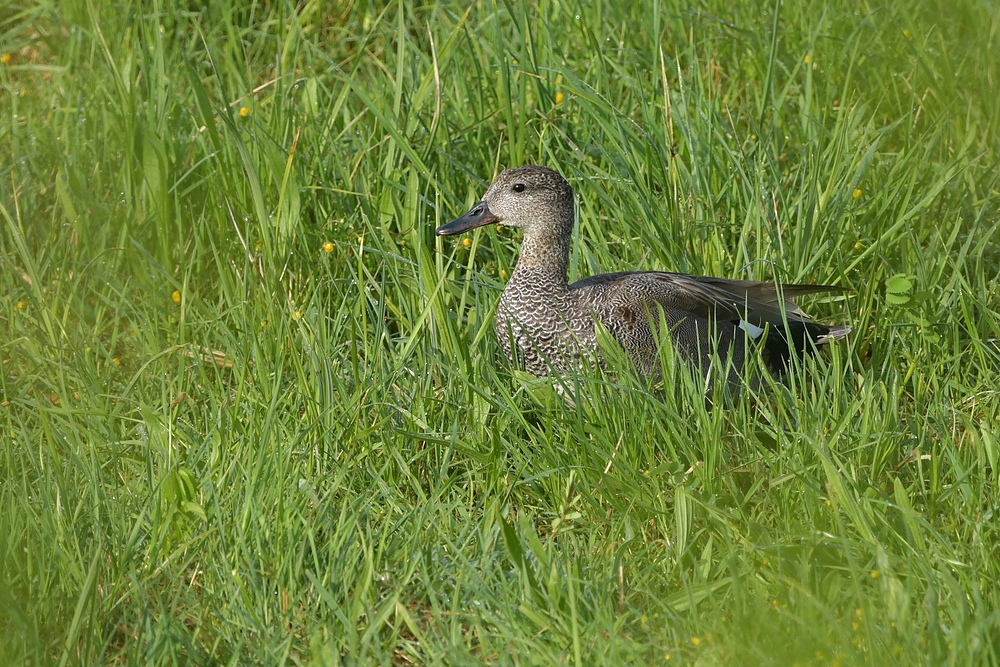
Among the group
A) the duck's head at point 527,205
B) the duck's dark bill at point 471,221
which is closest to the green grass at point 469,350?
the duck's dark bill at point 471,221

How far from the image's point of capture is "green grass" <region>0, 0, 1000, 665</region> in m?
2.68

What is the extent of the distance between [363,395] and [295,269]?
0.92m

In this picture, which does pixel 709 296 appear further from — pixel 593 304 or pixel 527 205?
pixel 527 205

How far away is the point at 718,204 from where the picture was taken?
422 centimetres

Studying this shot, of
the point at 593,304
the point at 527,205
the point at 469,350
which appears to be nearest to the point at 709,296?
the point at 593,304

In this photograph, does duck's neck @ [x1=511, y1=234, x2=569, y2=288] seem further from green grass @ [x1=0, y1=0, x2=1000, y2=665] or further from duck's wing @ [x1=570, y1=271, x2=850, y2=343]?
green grass @ [x1=0, y1=0, x2=1000, y2=665]

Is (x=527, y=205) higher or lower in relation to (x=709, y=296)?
higher

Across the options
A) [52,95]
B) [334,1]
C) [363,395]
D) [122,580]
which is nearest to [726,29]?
[334,1]

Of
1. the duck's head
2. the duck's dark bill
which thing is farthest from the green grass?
the duck's head

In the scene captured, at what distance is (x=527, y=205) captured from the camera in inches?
154

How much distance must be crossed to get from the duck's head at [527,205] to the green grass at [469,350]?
7.4 inches

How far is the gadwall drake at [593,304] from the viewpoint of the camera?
3719 mm

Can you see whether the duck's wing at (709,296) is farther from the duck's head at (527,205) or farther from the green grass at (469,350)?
the duck's head at (527,205)

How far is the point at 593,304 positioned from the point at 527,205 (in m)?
0.41
